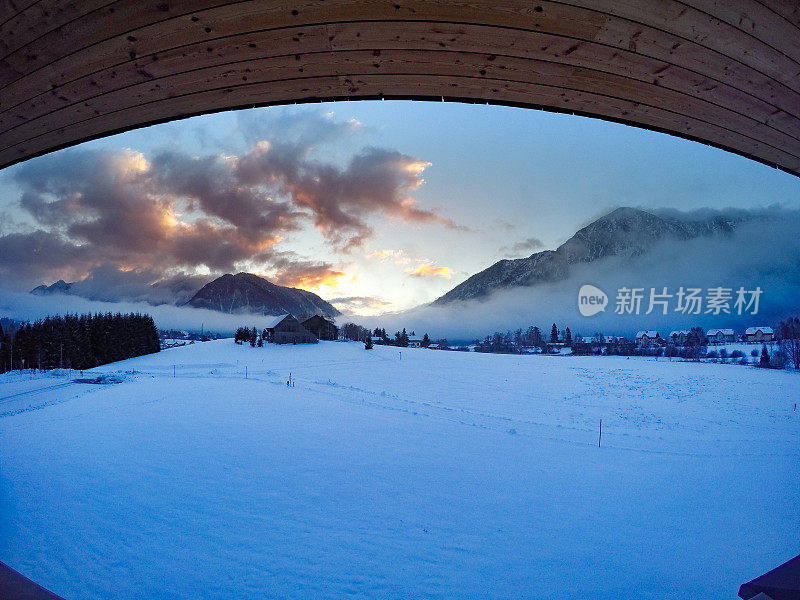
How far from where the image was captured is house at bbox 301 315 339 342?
40906mm

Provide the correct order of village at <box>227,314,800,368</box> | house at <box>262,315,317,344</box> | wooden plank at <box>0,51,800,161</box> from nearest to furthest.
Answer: wooden plank at <box>0,51,800,161</box>
village at <box>227,314,800,368</box>
house at <box>262,315,317,344</box>

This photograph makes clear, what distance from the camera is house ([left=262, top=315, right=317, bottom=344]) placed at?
36812 millimetres

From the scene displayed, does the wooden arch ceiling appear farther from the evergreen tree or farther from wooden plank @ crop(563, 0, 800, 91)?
the evergreen tree

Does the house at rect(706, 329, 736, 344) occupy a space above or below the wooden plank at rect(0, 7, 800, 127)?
below

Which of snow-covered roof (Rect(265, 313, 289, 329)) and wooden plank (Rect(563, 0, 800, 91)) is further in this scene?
snow-covered roof (Rect(265, 313, 289, 329))

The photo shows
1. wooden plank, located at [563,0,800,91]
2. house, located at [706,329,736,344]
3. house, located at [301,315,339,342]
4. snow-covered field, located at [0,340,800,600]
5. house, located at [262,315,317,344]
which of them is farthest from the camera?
house, located at [301,315,339,342]

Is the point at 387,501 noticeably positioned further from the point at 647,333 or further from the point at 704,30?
the point at 647,333

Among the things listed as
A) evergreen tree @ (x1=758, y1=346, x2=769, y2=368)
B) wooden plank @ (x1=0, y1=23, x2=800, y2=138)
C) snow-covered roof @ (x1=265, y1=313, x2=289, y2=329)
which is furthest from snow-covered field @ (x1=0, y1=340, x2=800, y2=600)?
snow-covered roof @ (x1=265, y1=313, x2=289, y2=329)

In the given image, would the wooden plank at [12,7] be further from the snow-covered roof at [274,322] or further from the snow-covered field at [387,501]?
the snow-covered roof at [274,322]

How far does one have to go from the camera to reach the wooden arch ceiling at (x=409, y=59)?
189 centimetres

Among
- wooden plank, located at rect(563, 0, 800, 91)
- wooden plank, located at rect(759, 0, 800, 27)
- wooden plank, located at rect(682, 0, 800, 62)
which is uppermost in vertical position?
wooden plank, located at rect(759, 0, 800, 27)

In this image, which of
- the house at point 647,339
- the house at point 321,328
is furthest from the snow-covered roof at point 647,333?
the house at point 321,328

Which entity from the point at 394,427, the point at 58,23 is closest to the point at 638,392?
the point at 394,427

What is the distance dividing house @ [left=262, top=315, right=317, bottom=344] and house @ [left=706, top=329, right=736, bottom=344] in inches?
1652
